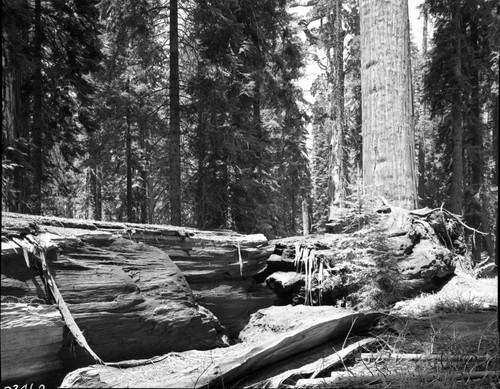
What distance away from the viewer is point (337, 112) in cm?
1819

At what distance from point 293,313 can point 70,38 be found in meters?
11.3

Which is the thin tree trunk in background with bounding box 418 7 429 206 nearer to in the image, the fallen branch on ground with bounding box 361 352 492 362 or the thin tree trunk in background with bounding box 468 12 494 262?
the thin tree trunk in background with bounding box 468 12 494 262

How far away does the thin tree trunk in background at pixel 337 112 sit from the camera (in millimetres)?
18078

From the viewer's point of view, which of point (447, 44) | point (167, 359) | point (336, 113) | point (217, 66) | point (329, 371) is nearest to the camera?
point (329, 371)

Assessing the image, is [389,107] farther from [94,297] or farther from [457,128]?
[457,128]

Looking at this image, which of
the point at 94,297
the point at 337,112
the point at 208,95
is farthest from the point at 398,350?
the point at 337,112

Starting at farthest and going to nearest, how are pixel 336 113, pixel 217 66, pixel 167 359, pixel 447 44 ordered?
pixel 336 113 → pixel 447 44 → pixel 217 66 → pixel 167 359

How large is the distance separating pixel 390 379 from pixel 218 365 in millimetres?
1237

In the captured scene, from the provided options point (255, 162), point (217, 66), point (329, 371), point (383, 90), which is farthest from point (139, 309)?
point (255, 162)

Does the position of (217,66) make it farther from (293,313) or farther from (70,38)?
(293,313)

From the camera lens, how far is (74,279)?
3225 millimetres

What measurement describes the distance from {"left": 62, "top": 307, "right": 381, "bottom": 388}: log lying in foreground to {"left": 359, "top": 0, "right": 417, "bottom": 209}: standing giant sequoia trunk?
2.71 meters

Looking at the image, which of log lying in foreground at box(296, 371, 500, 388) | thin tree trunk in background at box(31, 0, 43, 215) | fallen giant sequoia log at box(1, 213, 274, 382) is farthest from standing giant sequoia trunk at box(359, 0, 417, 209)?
thin tree trunk in background at box(31, 0, 43, 215)

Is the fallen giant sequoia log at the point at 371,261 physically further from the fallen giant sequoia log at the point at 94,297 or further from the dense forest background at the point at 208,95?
the dense forest background at the point at 208,95
